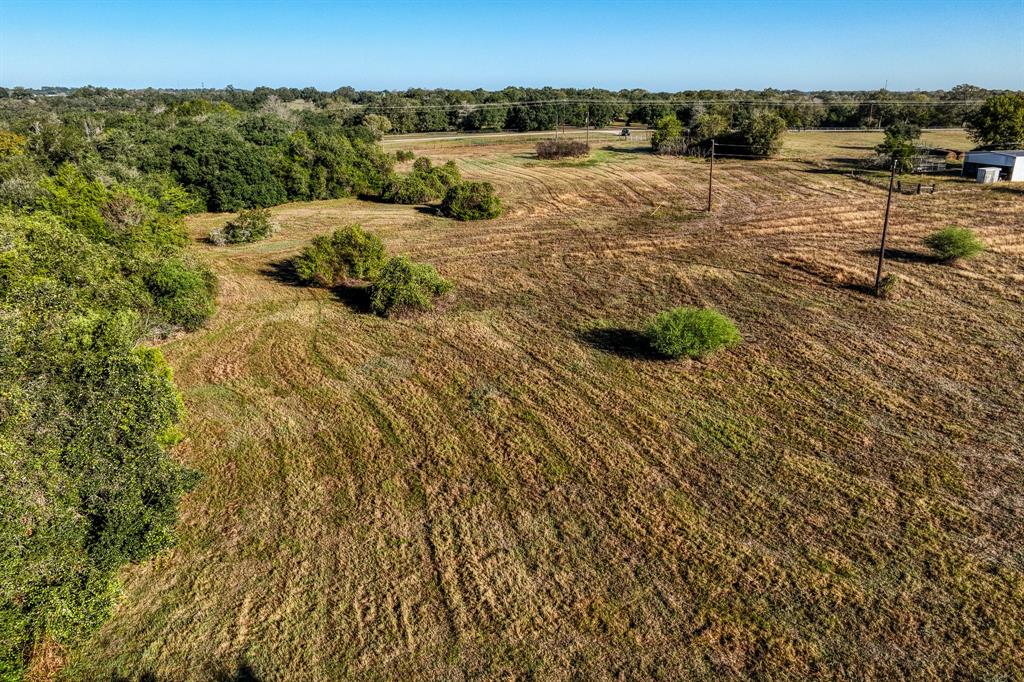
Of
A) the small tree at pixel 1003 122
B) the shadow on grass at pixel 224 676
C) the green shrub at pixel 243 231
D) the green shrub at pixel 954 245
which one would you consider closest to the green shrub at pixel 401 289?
the shadow on grass at pixel 224 676

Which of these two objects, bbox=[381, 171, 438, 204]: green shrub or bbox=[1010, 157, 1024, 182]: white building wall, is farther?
bbox=[381, 171, 438, 204]: green shrub

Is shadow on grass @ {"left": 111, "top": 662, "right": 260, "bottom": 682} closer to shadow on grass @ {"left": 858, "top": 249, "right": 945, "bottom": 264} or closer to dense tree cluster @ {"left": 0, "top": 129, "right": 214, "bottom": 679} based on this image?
dense tree cluster @ {"left": 0, "top": 129, "right": 214, "bottom": 679}

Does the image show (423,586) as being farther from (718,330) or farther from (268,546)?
(718,330)

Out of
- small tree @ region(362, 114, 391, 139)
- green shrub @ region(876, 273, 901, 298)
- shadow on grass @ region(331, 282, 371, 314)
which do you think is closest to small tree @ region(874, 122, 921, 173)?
green shrub @ region(876, 273, 901, 298)

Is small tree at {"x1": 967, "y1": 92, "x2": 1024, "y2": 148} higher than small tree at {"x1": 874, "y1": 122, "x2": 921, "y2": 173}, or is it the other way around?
small tree at {"x1": 967, "y1": 92, "x2": 1024, "y2": 148}

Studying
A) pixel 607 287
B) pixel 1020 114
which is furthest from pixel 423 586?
pixel 1020 114

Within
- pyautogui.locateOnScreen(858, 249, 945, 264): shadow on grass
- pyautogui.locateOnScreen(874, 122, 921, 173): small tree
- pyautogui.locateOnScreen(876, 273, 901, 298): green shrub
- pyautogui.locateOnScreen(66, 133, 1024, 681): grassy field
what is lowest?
pyautogui.locateOnScreen(66, 133, 1024, 681): grassy field
